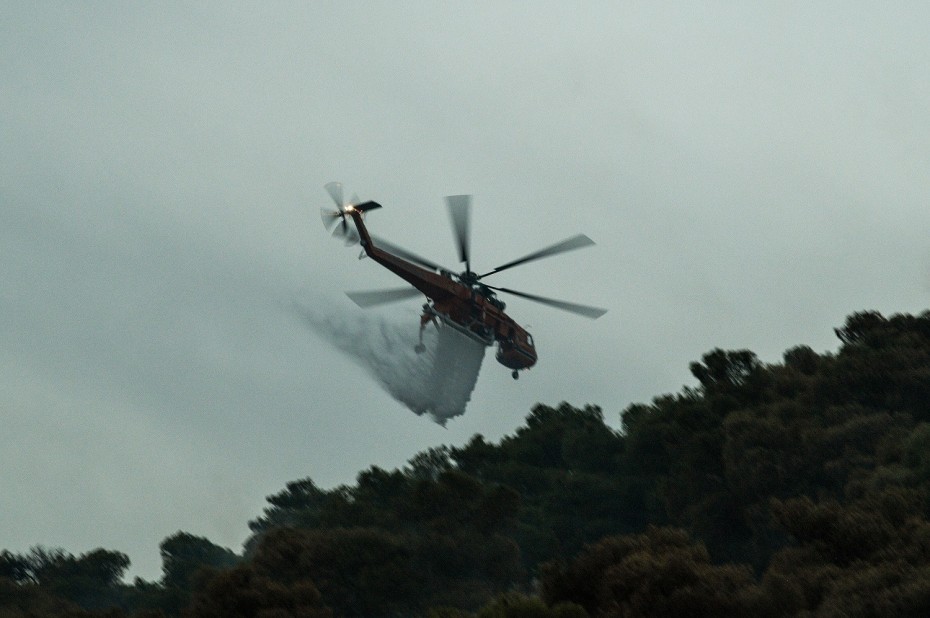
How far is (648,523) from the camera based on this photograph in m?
50.1

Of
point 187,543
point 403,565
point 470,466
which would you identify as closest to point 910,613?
point 403,565

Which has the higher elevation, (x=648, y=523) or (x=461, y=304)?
(x=461, y=304)

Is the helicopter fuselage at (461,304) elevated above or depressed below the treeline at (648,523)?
above

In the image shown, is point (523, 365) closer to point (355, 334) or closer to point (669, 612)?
point (355, 334)

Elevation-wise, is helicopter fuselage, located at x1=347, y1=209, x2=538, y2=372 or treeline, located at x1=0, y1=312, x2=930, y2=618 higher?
helicopter fuselage, located at x1=347, y1=209, x2=538, y2=372

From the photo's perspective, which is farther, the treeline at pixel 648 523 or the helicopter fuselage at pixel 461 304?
the helicopter fuselage at pixel 461 304

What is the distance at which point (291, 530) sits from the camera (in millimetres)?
46875

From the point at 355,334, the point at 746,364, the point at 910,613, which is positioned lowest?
the point at 910,613

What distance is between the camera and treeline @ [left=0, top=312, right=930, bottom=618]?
30.1 metres

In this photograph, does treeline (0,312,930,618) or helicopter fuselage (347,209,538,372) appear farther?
helicopter fuselage (347,209,538,372)

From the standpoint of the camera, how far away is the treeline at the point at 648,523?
30.1 metres

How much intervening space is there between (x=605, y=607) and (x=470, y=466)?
3229 centimetres

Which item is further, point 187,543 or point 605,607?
point 187,543

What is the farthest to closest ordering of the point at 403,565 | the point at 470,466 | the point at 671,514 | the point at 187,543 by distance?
1. the point at 187,543
2. the point at 470,466
3. the point at 671,514
4. the point at 403,565
